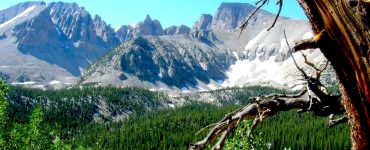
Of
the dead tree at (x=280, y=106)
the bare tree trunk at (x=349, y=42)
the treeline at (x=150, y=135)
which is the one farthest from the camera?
the treeline at (x=150, y=135)

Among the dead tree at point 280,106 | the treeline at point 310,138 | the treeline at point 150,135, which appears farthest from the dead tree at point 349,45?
the treeline at point 310,138

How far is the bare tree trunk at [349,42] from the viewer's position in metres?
3.50

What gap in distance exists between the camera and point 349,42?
11.5 ft

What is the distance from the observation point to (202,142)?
187 inches

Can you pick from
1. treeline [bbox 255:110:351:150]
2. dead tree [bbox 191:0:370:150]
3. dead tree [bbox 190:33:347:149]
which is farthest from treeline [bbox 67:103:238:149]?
dead tree [bbox 191:0:370:150]

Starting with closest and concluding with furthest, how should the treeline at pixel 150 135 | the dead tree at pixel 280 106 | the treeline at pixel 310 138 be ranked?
1. the dead tree at pixel 280 106
2. the treeline at pixel 310 138
3. the treeline at pixel 150 135

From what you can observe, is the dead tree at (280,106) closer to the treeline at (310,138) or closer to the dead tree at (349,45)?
Answer: the dead tree at (349,45)

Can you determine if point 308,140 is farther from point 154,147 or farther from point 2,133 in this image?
point 2,133

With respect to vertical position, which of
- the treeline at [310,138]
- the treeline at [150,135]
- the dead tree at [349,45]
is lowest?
the treeline at [150,135]

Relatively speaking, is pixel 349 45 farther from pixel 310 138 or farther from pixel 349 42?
pixel 310 138

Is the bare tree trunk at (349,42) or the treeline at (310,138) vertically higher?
the bare tree trunk at (349,42)

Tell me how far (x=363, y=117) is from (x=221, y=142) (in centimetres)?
154

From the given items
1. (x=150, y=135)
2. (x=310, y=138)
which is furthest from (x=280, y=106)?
(x=150, y=135)

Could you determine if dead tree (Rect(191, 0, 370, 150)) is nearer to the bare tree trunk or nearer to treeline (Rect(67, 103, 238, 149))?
the bare tree trunk
